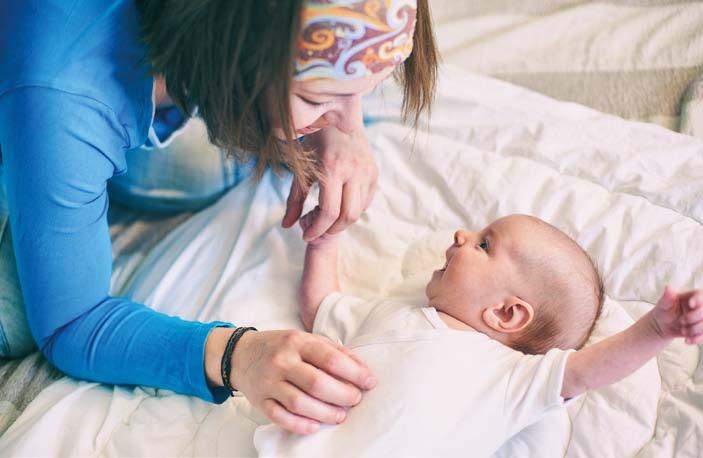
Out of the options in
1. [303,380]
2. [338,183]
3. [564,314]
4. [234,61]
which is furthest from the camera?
[338,183]

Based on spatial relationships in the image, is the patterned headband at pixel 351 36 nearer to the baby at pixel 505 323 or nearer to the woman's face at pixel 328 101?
the woman's face at pixel 328 101

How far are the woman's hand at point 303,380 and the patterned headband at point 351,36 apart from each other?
0.33m

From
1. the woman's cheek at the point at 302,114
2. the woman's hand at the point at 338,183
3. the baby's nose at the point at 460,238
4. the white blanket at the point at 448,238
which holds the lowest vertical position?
the white blanket at the point at 448,238

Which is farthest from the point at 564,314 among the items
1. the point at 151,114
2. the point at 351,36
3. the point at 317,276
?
the point at 151,114

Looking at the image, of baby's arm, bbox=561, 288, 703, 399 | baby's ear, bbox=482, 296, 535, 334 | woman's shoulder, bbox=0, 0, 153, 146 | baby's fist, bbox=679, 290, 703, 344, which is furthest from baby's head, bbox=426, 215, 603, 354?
woman's shoulder, bbox=0, 0, 153, 146

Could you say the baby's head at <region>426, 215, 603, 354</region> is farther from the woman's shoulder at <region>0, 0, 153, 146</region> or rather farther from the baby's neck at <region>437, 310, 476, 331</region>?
the woman's shoulder at <region>0, 0, 153, 146</region>

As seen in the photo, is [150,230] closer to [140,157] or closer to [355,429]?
[140,157]

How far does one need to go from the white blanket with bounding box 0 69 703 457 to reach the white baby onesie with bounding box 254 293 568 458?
1.1 inches

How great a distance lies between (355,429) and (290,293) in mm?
373

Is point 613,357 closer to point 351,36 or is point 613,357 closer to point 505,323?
point 505,323

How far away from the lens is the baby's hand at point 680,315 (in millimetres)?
775

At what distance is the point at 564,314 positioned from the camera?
1.02m

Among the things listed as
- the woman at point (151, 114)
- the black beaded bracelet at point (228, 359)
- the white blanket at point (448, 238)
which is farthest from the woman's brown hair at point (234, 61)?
the white blanket at point (448, 238)

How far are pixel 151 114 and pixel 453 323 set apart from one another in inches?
21.0
